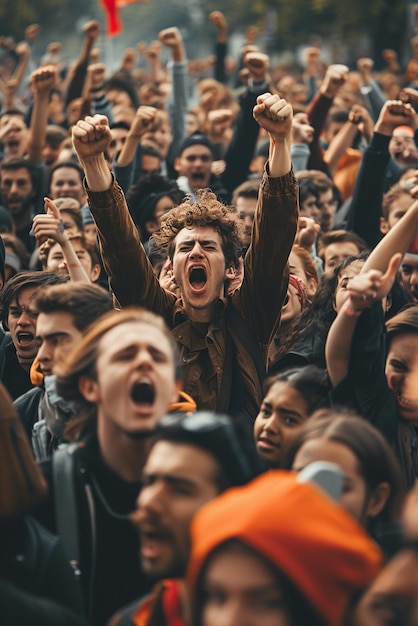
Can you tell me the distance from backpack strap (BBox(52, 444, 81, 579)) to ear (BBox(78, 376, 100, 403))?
0.19m

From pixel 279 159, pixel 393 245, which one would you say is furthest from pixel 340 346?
pixel 279 159

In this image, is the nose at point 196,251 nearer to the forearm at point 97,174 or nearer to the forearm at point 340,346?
the forearm at point 97,174

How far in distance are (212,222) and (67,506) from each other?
201 centimetres

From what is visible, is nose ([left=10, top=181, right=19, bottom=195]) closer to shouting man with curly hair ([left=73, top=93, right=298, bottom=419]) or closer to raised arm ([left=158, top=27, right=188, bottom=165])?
raised arm ([left=158, top=27, right=188, bottom=165])

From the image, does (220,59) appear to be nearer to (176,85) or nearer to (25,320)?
(176,85)

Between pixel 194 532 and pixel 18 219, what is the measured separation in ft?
21.0

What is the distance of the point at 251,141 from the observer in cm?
866

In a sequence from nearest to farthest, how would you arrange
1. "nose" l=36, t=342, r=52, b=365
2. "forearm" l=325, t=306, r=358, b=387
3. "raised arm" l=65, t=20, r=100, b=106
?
"forearm" l=325, t=306, r=358, b=387, "nose" l=36, t=342, r=52, b=365, "raised arm" l=65, t=20, r=100, b=106

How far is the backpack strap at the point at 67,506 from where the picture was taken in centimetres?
375

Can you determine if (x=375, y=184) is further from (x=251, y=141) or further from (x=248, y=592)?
(x=248, y=592)

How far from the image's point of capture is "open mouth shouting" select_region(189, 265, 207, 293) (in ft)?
17.5

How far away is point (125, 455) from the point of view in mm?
3859

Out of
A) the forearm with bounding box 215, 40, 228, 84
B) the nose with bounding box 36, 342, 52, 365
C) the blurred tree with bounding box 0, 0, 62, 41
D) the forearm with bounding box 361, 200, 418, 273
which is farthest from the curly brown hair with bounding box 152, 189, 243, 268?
the blurred tree with bounding box 0, 0, 62, 41

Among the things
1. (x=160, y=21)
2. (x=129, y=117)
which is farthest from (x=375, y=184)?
(x=160, y=21)
